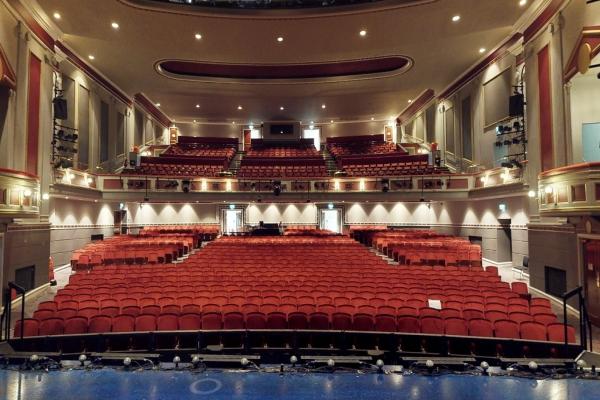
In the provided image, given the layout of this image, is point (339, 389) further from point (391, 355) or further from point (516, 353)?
point (516, 353)

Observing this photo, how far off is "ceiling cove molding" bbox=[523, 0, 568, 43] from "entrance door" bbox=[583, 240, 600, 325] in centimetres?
543

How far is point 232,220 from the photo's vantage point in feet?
63.6

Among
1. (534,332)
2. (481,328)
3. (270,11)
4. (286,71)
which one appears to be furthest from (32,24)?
(534,332)

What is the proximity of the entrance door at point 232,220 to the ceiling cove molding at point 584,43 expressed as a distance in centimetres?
1485

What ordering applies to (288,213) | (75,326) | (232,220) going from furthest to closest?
(232,220) → (288,213) → (75,326)

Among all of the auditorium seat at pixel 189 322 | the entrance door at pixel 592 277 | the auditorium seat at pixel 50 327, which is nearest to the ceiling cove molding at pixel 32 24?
the auditorium seat at pixel 50 327

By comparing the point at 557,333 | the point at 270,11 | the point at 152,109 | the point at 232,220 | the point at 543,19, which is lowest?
the point at 557,333

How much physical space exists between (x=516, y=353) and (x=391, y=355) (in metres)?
1.54

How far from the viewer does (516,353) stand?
4.59m

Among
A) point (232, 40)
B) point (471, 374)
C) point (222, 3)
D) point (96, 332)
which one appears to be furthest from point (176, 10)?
point (471, 374)

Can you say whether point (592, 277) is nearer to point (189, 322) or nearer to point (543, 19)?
point (543, 19)

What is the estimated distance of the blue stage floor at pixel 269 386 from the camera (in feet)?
9.91

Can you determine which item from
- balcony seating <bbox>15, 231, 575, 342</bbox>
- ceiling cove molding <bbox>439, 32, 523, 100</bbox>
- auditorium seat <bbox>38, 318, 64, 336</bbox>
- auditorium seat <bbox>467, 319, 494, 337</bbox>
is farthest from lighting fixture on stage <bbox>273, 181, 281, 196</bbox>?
auditorium seat <bbox>467, 319, 494, 337</bbox>

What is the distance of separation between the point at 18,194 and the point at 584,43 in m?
10.8
